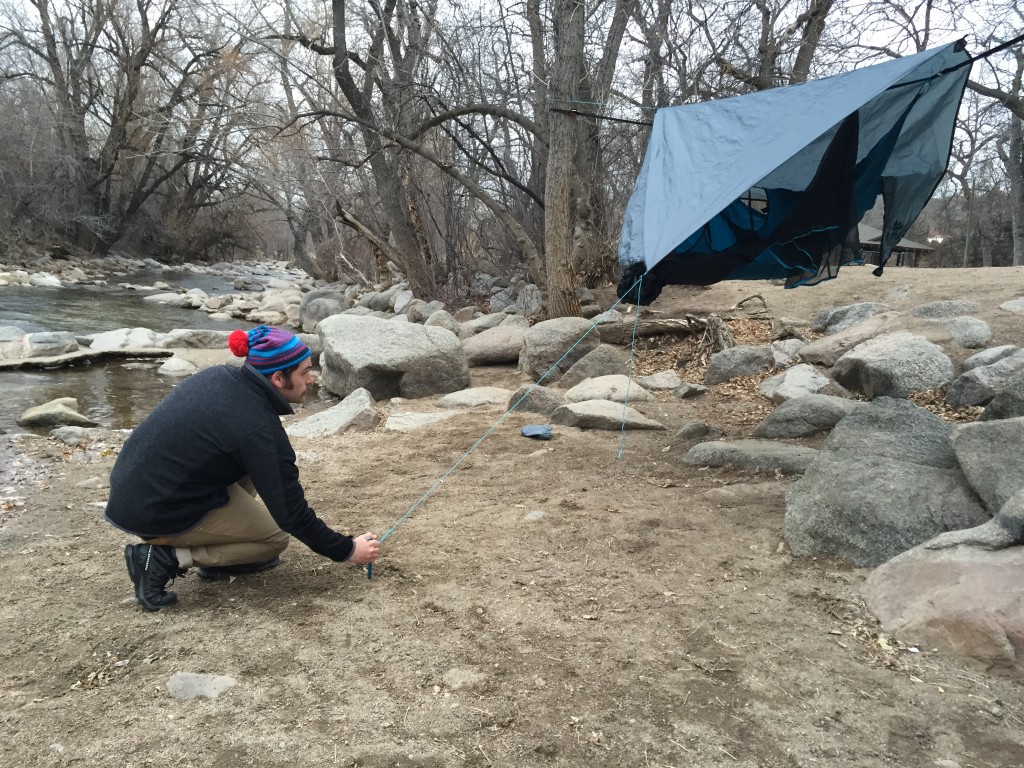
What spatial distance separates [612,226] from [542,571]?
Result: 360 inches

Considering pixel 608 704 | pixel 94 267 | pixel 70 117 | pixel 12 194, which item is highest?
pixel 70 117

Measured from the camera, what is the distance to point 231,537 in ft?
8.87

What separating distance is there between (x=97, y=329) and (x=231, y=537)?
10.7 meters

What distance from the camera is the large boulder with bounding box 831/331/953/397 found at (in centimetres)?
525

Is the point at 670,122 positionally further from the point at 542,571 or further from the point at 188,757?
the point at 188,757

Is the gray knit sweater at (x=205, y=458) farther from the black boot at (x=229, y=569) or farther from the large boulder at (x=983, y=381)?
the large boulder at (x=983, y=381)

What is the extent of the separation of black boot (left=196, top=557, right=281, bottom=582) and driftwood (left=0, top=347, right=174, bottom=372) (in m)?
6.88

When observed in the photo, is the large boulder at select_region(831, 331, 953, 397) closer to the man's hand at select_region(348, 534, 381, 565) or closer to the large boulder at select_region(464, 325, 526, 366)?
the large boulder at select_region(464, 325, 526, 366)

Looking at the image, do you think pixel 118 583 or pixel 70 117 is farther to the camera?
pixel 70 117

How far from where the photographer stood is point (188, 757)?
1820mm

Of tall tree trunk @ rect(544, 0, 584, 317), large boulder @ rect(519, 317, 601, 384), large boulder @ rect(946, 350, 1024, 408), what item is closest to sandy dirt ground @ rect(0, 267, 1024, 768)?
large boulder @ rect(946, 350, 1024, 408)

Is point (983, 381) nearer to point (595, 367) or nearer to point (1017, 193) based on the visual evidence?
point (595, 367)

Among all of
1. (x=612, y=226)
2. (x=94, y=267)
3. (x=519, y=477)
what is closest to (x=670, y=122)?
(x=519, y=477)

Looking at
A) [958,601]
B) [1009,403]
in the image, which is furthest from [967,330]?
[958,601]
